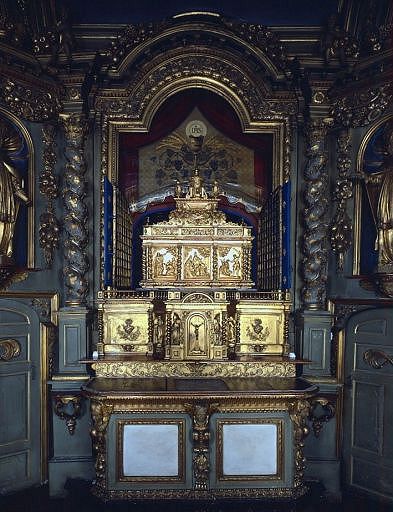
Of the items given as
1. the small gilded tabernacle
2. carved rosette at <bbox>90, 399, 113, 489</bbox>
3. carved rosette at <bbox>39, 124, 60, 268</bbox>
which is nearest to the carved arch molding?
carved rosette at <bbox>39, 124, 60, 268</bbox>

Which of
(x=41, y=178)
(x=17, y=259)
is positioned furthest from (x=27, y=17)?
(x=17, y=259)

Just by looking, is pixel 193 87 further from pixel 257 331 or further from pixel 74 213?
pixel 257 331

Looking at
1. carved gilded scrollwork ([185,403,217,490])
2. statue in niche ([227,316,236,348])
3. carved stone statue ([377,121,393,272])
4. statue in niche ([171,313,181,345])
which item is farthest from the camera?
statue in niche ([227,316,236,348])

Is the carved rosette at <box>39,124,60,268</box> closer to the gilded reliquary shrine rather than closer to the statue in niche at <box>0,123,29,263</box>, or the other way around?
the gilded reliquary shrine

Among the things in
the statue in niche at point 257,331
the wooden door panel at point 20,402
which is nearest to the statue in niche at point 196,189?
the statue in niche at point 257,331

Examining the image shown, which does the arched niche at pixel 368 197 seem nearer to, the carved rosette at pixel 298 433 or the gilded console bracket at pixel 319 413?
the gilded console bracket at pixel 319 413

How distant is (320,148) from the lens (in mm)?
5188

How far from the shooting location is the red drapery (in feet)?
18.0

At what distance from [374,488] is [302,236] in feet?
7.91

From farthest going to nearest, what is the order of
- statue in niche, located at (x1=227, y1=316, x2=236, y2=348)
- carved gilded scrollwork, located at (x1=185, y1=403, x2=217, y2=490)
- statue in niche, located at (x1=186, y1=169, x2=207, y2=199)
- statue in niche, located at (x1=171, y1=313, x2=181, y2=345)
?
statue in niche, located at (x1=186, y1=169, x2=207, y2=199), statue in niche, located at (x1=227, y1=316, x2=236, y2=348), statue in niche, located at (x1=171, y1=313, x2=181, y2=345), carved gilded scrollwork, located at (x1=185, y1=403, x2=217, y2=490)

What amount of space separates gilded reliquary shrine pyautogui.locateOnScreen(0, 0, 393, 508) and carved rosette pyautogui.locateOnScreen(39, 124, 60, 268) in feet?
0.07

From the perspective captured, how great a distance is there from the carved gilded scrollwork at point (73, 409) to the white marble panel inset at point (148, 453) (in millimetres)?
775

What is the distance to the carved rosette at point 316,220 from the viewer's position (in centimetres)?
516

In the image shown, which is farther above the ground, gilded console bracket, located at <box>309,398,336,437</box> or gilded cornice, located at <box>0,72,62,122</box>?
gilded cornice, located at <box>0,72,62,122</box>
